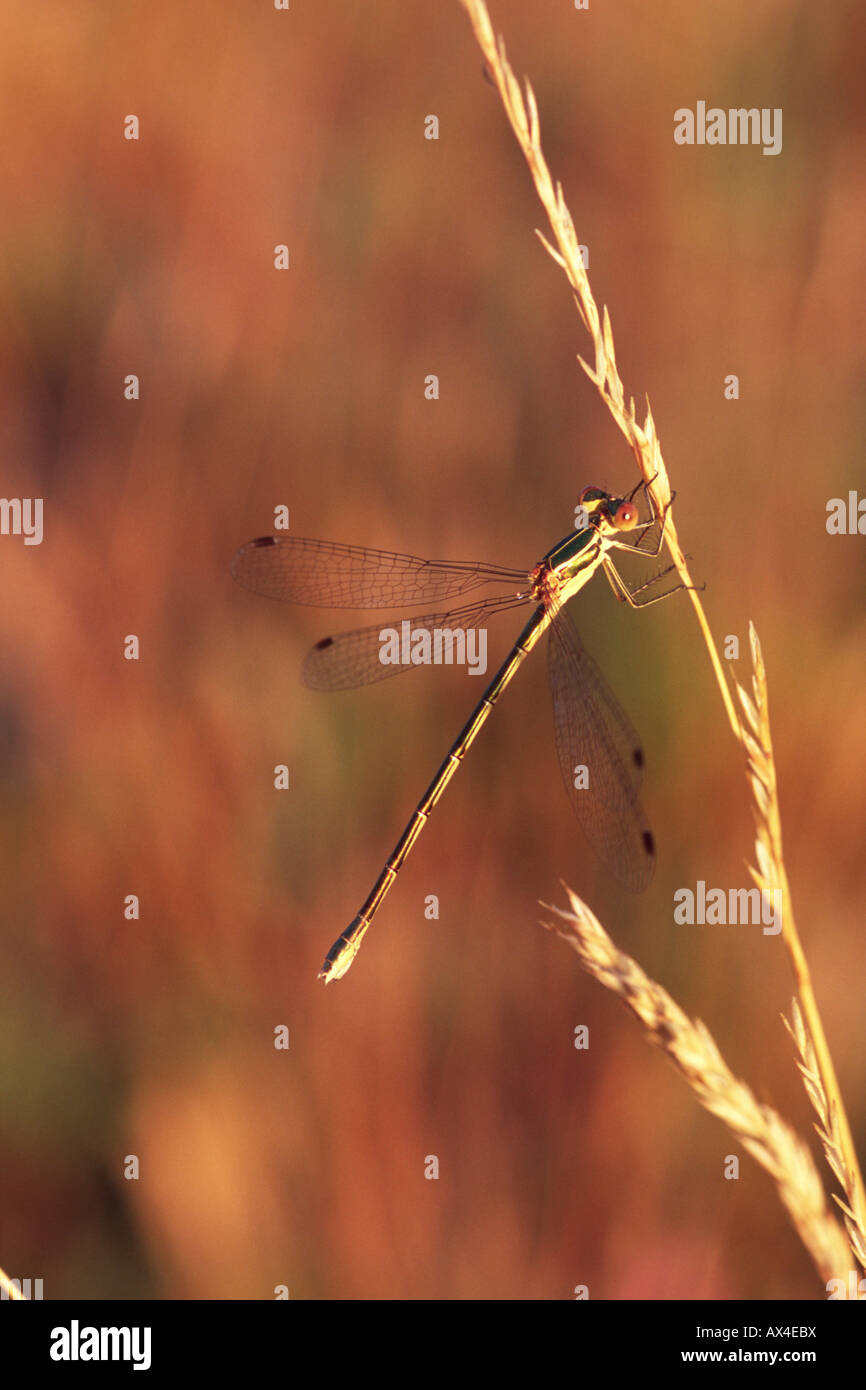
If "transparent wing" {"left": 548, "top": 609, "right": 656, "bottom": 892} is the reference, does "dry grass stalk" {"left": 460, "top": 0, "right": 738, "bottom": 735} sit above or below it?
above

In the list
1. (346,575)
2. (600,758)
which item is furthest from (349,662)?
(600,758)

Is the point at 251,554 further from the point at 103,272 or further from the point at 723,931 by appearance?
the point at 723,931

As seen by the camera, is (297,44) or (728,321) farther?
(297,44)

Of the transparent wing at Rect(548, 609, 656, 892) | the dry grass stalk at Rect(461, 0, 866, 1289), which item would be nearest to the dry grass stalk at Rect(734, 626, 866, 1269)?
the dry grass stalk at Rect(461, 0, 866, 1289)

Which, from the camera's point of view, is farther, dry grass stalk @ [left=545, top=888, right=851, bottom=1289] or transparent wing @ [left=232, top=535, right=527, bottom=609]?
transparent wing @ [left=232, top=535, right=527, bottom=609]

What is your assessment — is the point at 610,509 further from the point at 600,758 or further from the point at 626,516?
the point at 600,758

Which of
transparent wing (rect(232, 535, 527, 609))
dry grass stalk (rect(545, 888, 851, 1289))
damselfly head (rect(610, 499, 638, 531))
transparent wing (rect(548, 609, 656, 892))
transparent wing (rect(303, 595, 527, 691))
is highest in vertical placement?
transparent wing (rect(232, 535, 527, 609))

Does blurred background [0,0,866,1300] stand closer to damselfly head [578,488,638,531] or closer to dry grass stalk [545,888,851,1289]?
damselfly head [578,488,638,531]

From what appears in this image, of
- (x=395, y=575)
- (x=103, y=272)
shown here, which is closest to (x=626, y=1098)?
(x=395, y=575)
